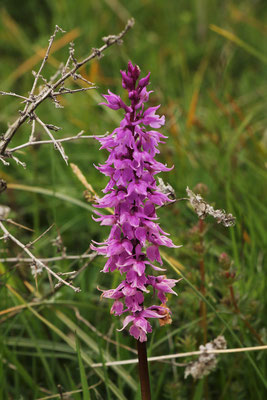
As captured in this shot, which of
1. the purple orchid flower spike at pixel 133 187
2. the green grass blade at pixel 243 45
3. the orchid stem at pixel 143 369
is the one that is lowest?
the orchid stem at pixel 143 369

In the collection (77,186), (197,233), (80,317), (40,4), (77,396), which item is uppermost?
(40,4)

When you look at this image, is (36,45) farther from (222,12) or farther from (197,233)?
(197,233)

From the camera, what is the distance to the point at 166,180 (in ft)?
12.7

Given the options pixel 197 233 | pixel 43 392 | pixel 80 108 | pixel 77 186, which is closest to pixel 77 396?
pixel 43 392

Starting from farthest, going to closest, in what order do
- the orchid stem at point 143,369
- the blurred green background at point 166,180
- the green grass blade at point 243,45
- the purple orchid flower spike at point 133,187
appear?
the green grass blade at point 243,45
the blurred green background at point 166,180
the orchid stem at point 143,369
the purple orchid flower spike at point 133,187

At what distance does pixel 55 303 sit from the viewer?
277 centimetres

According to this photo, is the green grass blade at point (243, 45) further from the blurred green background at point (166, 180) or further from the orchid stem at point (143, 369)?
the orchid stem at point (143, 369)

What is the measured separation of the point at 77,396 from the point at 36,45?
4717 mm

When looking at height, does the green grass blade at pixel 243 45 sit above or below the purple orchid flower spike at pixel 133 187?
above

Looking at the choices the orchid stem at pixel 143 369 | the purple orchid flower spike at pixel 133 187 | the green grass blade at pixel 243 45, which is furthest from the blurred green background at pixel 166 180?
the purple orchid flower spike at pixel 133 187

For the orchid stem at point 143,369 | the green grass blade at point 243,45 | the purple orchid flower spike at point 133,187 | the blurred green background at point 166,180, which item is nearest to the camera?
the purple orchid flower spike at point 133,187

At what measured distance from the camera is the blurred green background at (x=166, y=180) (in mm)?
2607

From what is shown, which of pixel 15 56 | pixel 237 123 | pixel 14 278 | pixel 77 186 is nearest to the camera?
pixel 14 278

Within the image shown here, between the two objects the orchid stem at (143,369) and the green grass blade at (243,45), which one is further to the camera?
the green grass blade at (243,45)
